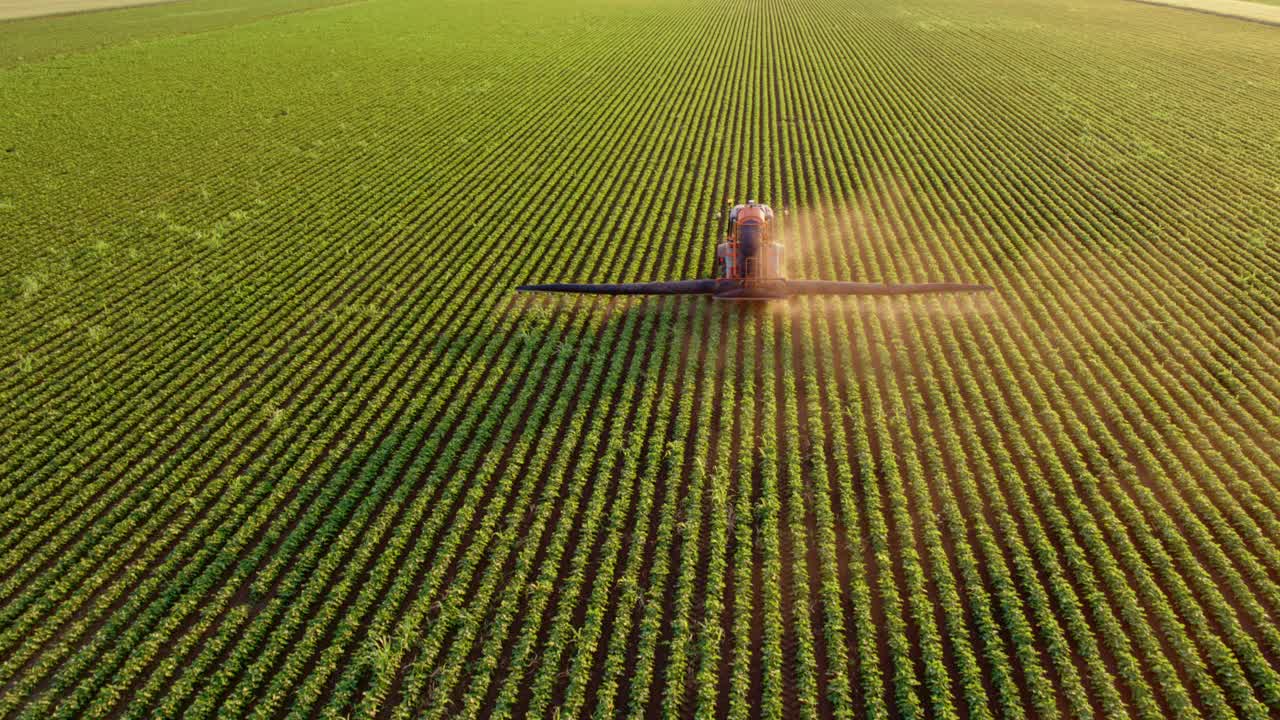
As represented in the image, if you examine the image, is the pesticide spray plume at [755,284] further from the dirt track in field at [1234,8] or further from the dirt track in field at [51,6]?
the dirt track in field at [51,6]

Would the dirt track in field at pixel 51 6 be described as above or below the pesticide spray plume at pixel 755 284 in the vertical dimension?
above

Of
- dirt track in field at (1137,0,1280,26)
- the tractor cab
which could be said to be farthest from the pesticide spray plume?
dirt track in field at (1137,0,1280,26)

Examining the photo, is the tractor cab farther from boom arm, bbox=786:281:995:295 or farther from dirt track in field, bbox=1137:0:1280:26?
dirt track in field, bbox=1137:0:1280:26

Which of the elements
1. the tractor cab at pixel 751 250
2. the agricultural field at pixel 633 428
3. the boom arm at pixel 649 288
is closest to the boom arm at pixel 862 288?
the tractor cab at pixel 751 250

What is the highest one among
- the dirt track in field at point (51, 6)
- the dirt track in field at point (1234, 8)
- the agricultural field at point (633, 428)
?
the dirt track in field at point (51, 6)

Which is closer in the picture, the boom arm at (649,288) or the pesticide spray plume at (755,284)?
the pesticide spray plume at (755,284)
